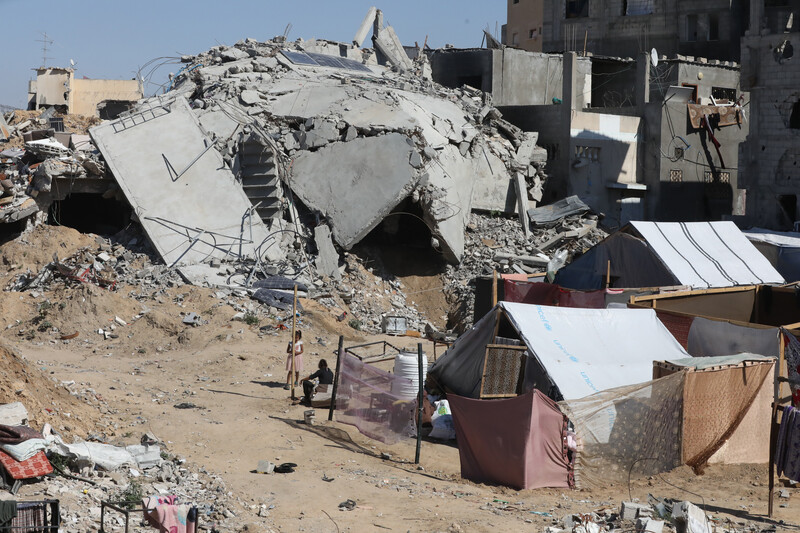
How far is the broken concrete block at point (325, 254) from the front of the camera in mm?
19916

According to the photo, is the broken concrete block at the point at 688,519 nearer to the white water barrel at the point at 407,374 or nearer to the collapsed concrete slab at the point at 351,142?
the white water barrel at the point at 407,374

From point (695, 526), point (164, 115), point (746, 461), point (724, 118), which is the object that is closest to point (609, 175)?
point (724, 118)

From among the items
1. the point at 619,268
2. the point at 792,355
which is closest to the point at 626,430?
the point at 792,355

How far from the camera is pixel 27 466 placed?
7953mm

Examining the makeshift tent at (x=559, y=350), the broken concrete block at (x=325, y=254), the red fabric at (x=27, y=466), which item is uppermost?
the broken concrete block at (x=325, y=254)

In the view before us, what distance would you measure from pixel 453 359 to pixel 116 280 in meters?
8.21

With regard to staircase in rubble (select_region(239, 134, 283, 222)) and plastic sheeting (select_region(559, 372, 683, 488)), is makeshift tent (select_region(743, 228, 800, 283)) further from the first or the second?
plastic sheeting (select_region(559, 372, 683, 488))

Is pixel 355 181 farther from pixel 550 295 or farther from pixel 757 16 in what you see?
pixel 757 16

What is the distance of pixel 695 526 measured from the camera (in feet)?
25.2

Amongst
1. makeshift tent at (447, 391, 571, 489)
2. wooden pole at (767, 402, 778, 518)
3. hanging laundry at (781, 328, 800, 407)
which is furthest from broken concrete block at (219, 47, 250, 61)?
wooden pole at (767, 402, 778, 518)

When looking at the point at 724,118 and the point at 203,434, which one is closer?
the point at 203,434

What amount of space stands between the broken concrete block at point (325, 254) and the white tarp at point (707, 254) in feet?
21.6

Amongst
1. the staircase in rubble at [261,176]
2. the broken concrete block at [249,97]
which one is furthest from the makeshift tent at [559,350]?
the broken concrete block at [249,97]

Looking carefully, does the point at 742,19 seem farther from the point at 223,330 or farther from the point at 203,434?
the point at 203,434
